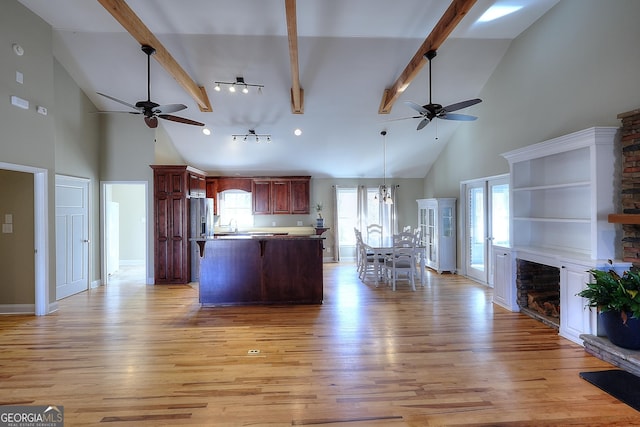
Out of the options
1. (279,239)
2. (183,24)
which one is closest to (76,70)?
(183,24)

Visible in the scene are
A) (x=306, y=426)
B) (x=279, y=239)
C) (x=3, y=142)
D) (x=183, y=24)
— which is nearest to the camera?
(x=306, y=426)

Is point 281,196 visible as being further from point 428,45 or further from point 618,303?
point 618,303

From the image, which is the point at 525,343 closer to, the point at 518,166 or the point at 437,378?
the point at 437,378

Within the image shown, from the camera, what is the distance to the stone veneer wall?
327 centimetres

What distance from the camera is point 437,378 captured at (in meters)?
2.82

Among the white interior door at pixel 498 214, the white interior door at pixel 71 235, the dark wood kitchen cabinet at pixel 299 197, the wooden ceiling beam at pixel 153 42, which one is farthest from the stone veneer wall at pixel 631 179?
the white interior door at pixel 71 235

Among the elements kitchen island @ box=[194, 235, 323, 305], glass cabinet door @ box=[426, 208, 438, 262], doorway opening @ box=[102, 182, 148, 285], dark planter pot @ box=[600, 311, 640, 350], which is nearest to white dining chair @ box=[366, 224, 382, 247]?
glass cabinet door @ box=[426, 208, 438, 262]

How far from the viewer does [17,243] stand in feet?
15.4

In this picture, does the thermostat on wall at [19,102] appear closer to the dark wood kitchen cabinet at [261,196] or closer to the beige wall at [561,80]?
the dark wood kitchen cabinet at [261,196]

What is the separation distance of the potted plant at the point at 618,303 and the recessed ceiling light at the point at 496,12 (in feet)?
11.8

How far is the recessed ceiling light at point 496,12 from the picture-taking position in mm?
4363

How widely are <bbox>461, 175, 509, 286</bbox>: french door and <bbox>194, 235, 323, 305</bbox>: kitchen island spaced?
11.3 ft

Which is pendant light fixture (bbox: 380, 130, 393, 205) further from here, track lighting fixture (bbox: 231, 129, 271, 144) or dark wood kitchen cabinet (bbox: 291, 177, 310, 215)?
track lighting fixture (bbox: 231, 129, 271, 144)

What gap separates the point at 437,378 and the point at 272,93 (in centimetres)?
528
